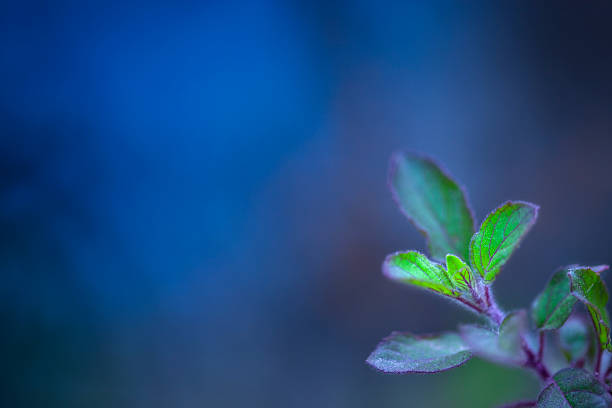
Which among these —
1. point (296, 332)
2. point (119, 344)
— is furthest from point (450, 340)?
point (119, 344)

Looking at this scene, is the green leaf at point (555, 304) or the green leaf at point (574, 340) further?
the green leaf at point (574, 340)

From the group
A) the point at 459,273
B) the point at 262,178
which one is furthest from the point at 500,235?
the point at 262,178

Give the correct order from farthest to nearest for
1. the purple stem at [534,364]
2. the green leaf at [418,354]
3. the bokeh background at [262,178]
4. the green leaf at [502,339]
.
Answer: the bokeh background at [262,178] → the purple stem at [534,364] → the green leaf at [418,354] → the green leaf at [502,339]

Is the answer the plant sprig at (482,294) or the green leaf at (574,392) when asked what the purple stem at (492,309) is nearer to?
the plant sprig at (482,294)

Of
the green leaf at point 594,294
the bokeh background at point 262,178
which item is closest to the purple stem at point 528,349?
the green leaf at point 594,294

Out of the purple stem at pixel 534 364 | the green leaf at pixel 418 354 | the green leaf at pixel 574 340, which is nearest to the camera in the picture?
the green leaf at pixel 418 354

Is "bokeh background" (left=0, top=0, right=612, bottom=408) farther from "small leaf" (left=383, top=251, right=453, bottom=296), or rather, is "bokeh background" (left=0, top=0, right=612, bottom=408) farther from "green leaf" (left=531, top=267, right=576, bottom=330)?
"small leaf" (left=383, top=251, right=453, bottom=296)

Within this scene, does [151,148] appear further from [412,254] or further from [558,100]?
[558,100]

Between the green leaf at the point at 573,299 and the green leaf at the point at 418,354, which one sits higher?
the green leaf at the point at 418,354
